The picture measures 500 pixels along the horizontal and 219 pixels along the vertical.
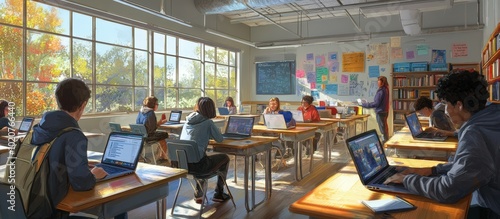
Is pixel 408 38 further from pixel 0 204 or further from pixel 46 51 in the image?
pixel 0 204

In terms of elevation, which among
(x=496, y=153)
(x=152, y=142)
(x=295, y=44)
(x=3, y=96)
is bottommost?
(x=152, y=142)

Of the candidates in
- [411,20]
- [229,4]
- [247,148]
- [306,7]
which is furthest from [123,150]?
[306,7]

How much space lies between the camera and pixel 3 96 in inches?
205

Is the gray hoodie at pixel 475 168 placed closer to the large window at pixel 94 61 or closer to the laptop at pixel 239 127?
the laptop at pixel 239 127

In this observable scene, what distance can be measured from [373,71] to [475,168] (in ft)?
29.4

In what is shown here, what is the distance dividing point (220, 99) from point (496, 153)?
922 cm

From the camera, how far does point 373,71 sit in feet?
32.4

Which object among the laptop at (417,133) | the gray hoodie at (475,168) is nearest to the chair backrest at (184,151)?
the gray hoodie at (475,168)

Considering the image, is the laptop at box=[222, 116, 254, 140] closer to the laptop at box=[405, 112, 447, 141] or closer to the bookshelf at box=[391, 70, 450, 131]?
the laptop at box=[405, 112, 447, 141]

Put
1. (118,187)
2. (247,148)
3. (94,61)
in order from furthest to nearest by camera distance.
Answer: (94,61), (247,148), (118,187)

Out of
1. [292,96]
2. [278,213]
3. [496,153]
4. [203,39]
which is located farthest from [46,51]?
[292,96]

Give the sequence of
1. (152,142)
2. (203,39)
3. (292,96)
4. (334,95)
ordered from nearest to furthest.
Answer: (152,142)
(203,39)
(334,95)
(292,96)

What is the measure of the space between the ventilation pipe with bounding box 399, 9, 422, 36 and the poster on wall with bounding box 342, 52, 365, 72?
173cm

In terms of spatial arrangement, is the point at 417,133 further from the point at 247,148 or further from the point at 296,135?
the point at 247,148
